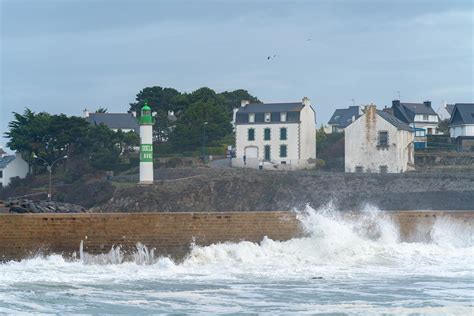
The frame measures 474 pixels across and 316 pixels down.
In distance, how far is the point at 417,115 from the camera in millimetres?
58000

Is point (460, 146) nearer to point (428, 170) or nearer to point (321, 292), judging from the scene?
point (428, 170)

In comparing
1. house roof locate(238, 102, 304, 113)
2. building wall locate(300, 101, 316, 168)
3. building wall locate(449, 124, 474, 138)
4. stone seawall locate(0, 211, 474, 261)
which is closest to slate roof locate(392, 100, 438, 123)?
building wall locate(449, 124, 474, 138)

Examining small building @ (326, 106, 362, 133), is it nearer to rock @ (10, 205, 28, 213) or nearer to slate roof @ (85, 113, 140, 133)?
slate roof @ (85, 113, 140, 133)

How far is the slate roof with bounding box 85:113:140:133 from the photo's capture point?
190 ft

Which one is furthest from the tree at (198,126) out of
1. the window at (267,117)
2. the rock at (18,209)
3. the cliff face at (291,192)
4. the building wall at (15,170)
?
the rock at (18,209)

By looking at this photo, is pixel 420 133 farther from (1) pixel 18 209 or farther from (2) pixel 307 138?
(1) pixel 18 209

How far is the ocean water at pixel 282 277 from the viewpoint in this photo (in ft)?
54.8

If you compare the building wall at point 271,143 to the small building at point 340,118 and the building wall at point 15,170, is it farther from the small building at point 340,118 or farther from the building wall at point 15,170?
the small building at point 340,118

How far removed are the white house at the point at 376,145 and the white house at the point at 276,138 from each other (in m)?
2.97

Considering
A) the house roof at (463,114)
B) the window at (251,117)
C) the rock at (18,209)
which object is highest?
the house roof at (463,114)

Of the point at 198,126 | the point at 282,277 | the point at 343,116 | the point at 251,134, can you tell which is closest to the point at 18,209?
the point at 282,277

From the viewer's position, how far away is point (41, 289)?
18609 mm

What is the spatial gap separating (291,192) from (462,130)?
1542cm

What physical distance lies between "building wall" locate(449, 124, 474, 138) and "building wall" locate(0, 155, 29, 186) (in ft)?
72.9
